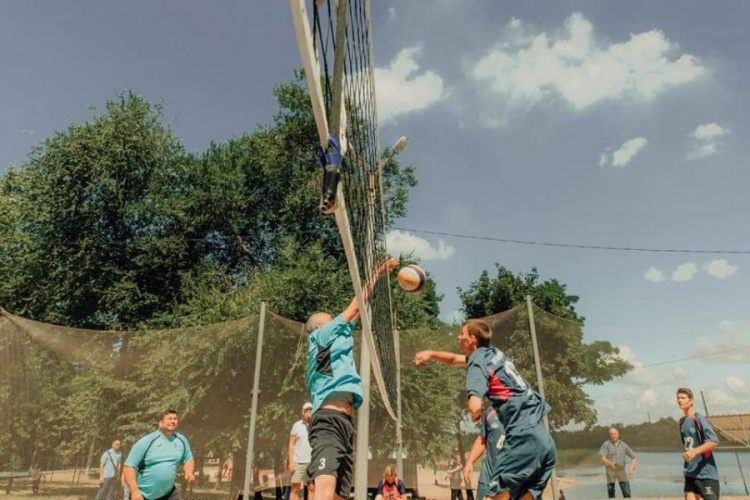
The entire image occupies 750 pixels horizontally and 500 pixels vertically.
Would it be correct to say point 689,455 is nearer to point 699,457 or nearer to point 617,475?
point 699,457

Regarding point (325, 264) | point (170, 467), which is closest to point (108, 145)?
point (325, 264)

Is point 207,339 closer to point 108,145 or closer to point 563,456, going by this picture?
point 563,456

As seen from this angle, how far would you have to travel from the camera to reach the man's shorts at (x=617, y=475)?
8156 mm

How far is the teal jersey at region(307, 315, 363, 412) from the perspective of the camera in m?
3.26

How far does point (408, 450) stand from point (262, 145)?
15881 mm

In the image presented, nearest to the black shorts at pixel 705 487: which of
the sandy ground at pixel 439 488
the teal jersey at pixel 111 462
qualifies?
the sandy ground at pixel 439 488

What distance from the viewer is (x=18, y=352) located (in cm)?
751

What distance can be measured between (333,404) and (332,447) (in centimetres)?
30

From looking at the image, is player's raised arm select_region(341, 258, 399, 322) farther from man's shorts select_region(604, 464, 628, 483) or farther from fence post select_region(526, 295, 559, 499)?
man's shorts select_region(604, 464, 628, 483)

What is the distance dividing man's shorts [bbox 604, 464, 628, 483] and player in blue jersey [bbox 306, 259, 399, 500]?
264 inches

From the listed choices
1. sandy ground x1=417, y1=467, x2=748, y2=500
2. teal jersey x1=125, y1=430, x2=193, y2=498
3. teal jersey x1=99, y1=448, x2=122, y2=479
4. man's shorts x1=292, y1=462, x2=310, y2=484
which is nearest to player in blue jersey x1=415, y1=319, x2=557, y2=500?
teal jersey x1=125, y1=430, x2=193, y2=498

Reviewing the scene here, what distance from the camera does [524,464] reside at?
2.95 m

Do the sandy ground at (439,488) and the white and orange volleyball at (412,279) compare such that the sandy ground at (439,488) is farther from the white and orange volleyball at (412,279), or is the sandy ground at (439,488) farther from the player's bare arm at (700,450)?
the white and orange volleyball at (412,279)

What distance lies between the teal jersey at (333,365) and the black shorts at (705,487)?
455 centimetres
